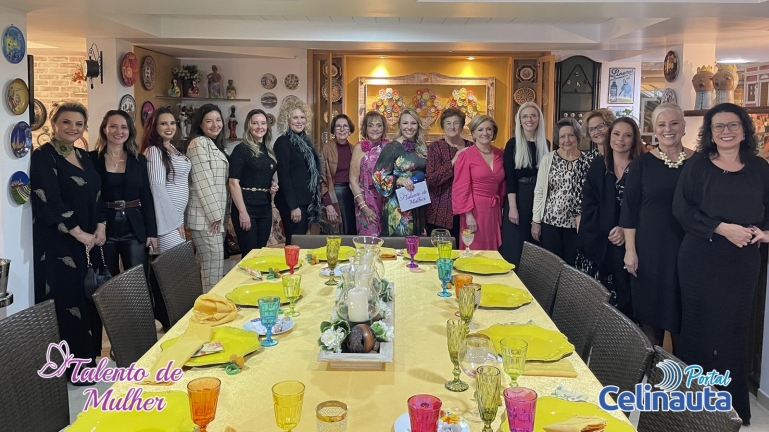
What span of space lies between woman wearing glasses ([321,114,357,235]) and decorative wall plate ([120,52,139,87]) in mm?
2212

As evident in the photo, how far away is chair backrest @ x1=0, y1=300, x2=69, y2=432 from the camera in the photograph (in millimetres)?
1714

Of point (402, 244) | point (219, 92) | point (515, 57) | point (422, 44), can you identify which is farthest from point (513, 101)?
point (402, 244)

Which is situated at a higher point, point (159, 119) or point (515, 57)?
point (515, 57)

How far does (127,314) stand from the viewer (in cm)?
223

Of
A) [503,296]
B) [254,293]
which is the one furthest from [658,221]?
[254,293]

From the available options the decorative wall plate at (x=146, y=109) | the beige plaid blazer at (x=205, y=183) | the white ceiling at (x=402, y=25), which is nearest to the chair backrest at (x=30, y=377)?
the beige plaid blazer at (x=205, y=183)

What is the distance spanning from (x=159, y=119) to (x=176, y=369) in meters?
2.73

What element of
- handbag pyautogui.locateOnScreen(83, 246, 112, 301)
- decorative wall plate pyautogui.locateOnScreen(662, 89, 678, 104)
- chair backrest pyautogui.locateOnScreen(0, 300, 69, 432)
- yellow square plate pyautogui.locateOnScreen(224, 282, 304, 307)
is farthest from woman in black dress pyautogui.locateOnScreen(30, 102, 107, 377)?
decorative wall plate pyautogui.locateOnScreen(662, 89, 678, 104)

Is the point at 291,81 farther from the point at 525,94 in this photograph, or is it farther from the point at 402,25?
the point at 525,94

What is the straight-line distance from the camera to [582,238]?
3.81 metres

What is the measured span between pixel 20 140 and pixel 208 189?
1128mm

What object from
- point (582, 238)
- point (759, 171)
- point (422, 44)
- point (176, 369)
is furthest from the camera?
point (422, 44)

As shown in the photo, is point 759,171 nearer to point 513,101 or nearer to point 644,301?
point 644,301

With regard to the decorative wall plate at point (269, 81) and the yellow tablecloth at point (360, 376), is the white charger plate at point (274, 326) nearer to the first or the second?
the yellow tablecloth at point (360, 376)
